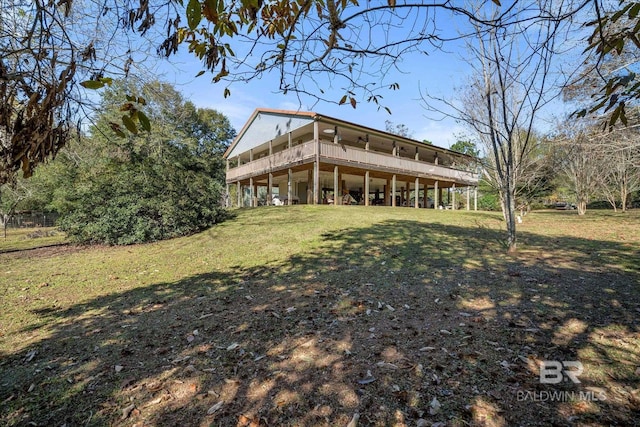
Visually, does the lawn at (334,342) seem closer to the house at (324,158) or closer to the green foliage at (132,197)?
the green foliage at (132,197)

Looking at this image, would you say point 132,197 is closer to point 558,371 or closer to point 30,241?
point 30,241

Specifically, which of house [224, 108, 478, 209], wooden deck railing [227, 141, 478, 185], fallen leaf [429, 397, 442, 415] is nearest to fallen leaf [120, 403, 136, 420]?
fallen leaf [429, 397, 442, 415]

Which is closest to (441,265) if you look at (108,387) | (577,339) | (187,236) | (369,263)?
(369,263)

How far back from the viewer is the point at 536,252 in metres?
6.06

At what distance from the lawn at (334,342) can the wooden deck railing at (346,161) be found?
10.2 meters

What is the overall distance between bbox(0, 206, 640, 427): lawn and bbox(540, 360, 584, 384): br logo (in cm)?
2

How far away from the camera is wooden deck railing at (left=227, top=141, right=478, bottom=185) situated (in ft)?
52.9

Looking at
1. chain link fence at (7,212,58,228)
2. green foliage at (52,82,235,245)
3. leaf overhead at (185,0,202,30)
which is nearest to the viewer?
leaf overhead at (185,0,202,30)

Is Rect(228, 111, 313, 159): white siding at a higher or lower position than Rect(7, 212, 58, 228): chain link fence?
higher

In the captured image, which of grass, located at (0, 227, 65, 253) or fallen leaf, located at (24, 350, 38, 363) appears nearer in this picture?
fallen leaf, located at (24, 350, 38, 363)

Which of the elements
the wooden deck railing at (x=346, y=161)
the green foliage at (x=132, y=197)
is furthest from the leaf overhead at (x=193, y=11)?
the wooden deck railing at (x=346, y=161)

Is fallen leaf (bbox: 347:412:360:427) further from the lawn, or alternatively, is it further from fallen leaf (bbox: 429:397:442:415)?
fallen leaf (bbox: 429:397:442:415)

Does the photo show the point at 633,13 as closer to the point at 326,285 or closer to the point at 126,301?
the point at 326,285

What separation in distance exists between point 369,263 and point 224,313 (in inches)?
109
